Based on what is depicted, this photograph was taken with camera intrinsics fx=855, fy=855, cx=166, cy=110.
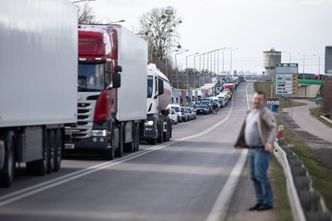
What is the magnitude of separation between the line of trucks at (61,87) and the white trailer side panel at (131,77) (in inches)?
1.3

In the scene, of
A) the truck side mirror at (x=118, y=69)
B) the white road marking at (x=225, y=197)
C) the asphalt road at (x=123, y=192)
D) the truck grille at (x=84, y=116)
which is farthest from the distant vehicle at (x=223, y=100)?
the truck grille at (x=84, y=116)

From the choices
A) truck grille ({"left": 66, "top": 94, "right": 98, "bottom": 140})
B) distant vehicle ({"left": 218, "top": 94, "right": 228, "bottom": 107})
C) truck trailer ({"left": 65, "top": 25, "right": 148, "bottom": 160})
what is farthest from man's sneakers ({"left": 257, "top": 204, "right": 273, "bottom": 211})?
distant vehicle ({"left": 218, "top": 94, "right": 228, "bottom": 107})

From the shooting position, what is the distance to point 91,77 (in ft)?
86.9

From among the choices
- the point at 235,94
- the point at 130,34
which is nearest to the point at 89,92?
the point at 130,34

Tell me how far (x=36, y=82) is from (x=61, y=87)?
256cm

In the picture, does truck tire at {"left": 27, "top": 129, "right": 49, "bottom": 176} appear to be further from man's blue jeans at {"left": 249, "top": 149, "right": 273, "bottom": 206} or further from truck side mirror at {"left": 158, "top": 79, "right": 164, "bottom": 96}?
truck side mirror at {"left": 158, "top": 79, "right": 164, "bottom": 96}

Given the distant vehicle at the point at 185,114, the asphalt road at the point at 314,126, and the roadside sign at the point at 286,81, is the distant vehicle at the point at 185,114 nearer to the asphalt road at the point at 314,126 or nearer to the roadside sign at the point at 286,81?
the asphalt road at the point at 314,126

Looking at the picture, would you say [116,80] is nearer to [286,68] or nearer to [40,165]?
[40,165]

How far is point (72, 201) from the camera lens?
15719mm

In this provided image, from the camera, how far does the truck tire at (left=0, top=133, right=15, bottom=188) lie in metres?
17.3

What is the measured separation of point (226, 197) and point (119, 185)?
9.64ft

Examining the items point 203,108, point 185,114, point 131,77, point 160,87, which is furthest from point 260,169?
point 203,108

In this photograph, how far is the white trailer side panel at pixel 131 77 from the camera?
1144 inches

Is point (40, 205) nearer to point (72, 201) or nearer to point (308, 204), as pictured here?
point (72, 201)
